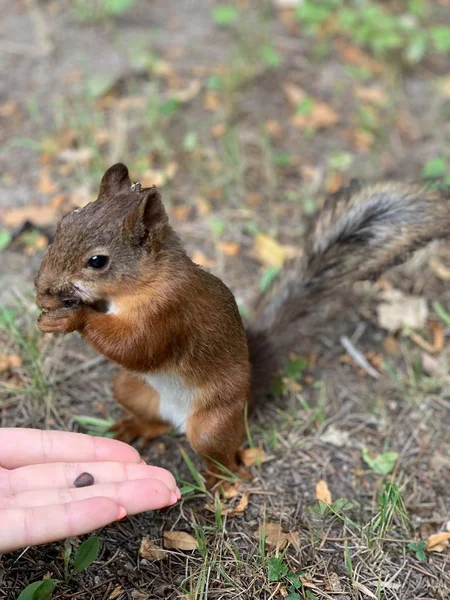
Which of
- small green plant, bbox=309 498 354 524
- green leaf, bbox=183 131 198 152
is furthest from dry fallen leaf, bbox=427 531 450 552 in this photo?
green leaf, bbox=183 131 198 152

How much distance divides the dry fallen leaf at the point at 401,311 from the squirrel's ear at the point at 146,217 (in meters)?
1.41

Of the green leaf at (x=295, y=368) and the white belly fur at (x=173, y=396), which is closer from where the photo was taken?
the white belly fur at (x=173, y=396)

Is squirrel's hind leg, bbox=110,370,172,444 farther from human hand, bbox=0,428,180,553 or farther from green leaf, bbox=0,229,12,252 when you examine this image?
A: green leaf, bbox=0,229,12,252

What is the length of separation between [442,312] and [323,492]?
1.09 m

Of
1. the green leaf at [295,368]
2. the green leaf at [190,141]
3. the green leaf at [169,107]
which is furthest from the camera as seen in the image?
A: the green leaf at [169,107]

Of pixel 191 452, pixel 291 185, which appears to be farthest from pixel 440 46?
pixel 191 452

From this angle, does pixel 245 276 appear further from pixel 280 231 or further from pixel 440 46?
pixel 440 46

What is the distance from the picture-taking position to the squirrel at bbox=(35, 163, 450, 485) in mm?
1764

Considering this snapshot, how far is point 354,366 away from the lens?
275cm

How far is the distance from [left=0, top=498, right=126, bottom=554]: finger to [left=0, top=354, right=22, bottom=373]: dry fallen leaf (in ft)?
2.96

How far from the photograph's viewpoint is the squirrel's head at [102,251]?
1.74m

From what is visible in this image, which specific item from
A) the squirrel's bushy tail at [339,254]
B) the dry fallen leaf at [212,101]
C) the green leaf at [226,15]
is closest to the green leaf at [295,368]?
the squirrel's bushy tail at [339,254]

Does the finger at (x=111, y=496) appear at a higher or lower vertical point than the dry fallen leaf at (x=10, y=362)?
higher

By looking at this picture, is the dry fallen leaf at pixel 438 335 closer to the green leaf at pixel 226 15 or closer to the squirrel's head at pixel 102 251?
the squirrel's head at pixel 102 251
